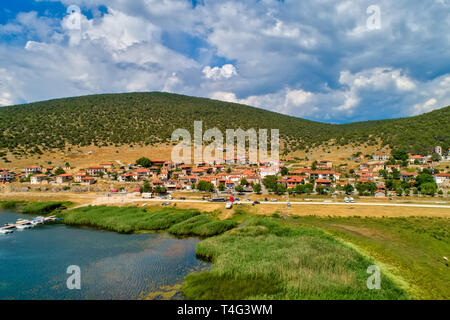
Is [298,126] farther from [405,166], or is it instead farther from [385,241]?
[385,241]

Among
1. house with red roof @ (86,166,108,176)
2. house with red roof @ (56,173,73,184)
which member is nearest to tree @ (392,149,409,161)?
house with red roof @ (86,166,108,176)

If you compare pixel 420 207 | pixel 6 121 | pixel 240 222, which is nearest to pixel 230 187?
pixel 240 222

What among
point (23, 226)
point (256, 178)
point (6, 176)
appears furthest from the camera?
point (6, 176)

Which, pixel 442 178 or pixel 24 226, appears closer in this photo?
pixel 24 226

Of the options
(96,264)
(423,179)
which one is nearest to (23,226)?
(96,264)

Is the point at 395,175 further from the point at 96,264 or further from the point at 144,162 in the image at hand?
the point at 144,162

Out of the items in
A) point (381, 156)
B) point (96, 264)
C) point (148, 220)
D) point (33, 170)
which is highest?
point (381, 156)
